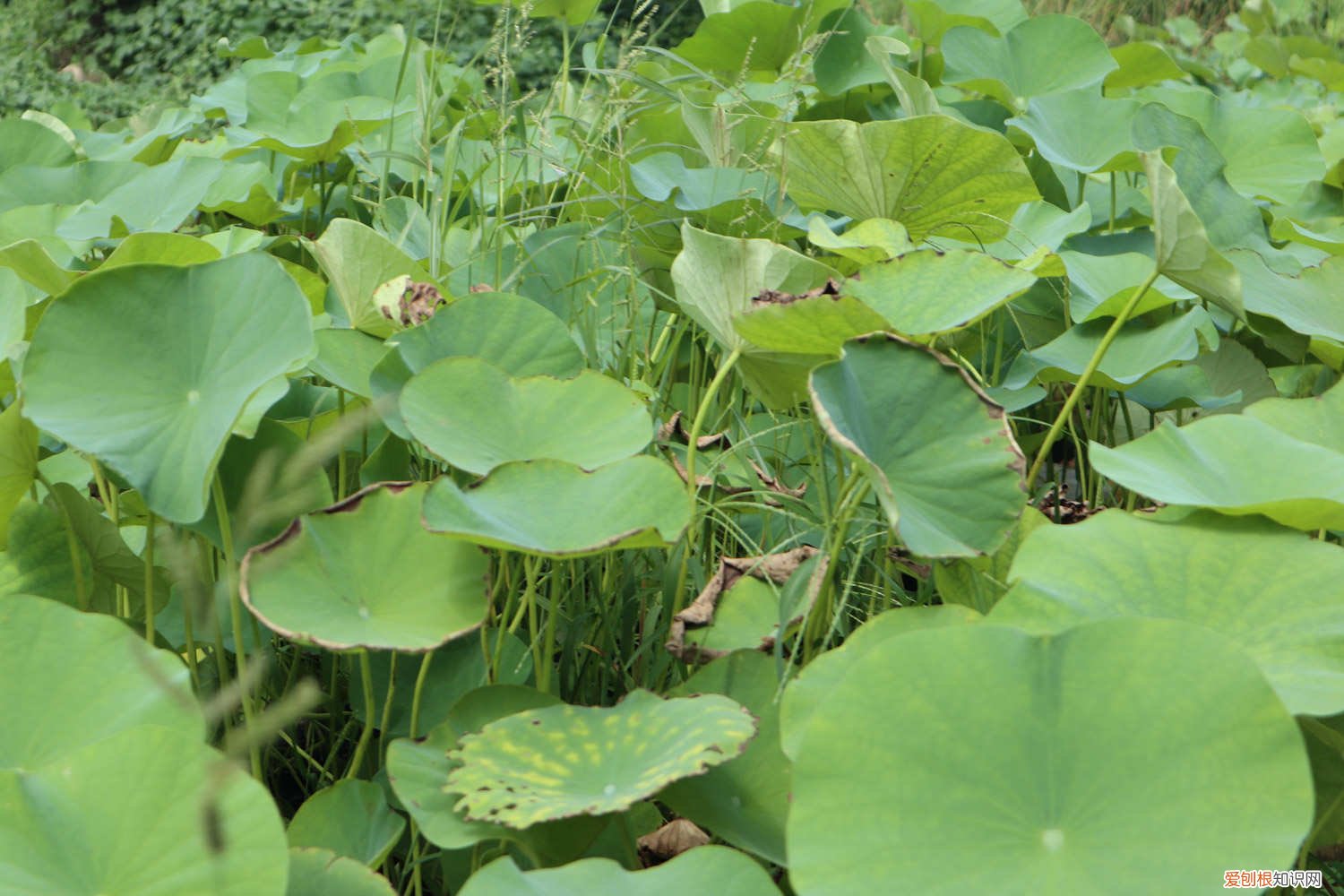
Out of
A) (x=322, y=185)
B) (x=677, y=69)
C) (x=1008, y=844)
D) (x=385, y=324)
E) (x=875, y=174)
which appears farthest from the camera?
(x=677, y=69)

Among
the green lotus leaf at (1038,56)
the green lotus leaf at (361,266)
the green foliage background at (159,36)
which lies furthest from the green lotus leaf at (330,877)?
the green foliage background at (159,36)

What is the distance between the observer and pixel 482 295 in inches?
36.0

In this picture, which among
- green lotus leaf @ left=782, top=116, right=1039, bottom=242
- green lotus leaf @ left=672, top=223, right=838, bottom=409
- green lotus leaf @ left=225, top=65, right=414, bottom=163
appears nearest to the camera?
green lotus leaf @ left=672, top=223, right=838, bottom=409

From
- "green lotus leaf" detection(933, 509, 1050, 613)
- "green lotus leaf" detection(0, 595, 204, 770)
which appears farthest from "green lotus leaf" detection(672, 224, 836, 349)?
"green lotus leaf" detection(0, 595, 204, 770)

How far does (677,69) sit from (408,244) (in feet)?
3.34

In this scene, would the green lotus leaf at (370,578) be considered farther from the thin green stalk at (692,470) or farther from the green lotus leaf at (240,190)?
the green lotus leaf at (240,190)

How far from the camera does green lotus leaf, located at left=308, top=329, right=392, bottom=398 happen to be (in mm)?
903

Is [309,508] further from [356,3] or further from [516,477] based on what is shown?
[356,3]

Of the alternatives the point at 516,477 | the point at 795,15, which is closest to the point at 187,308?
the point at 516,477

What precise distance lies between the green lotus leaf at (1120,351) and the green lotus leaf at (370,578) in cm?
56

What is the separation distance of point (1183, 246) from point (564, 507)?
0.49 m

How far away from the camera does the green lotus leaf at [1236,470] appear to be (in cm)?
73

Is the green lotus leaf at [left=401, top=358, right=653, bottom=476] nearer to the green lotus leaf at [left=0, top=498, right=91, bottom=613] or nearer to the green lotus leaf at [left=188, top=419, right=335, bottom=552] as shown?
the green lotus leaf at [left=188, top=419, right=335, bottom=552]

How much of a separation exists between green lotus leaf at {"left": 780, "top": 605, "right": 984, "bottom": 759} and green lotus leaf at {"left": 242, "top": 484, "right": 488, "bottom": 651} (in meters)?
0.20
